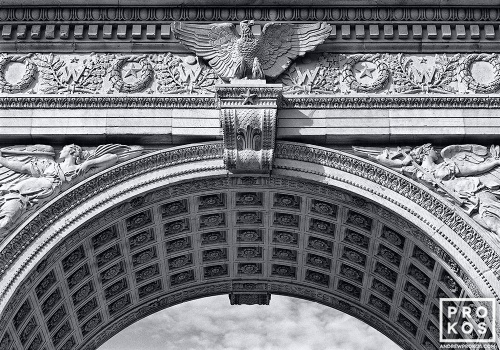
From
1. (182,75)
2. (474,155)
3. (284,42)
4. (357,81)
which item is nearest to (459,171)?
(474,155)

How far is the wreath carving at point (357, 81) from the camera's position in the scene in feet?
81.0

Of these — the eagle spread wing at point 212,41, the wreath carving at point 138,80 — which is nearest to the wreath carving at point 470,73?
the eagle spread wing at point 212,41

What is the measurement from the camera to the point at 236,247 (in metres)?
26.4

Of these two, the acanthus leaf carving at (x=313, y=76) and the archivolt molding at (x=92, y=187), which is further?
the acanthus leaf carving at (x=313, y=76)

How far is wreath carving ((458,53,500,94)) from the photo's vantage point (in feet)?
80.7

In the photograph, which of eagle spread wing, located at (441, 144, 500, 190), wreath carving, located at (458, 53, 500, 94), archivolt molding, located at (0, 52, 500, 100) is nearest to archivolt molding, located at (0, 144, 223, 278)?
archivolt molding, located at (0, 52, 500, 100)

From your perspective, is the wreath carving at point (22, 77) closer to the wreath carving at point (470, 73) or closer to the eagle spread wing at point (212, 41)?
the eagle spread wing at point (212, 41)

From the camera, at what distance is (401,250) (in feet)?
80.1

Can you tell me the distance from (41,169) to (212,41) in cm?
506

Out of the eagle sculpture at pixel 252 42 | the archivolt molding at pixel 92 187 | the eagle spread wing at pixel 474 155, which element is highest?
the eagle sculpture at pixel 252 42

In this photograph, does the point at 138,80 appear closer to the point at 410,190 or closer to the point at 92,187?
the point at 92,187

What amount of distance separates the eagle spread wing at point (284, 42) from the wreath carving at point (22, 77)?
5.36 metres

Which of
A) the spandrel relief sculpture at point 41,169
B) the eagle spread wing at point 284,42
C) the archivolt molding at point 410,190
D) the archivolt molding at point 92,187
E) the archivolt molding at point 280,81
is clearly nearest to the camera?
the archivolt molding at point 410,190

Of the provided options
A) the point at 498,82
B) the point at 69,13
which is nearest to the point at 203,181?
the point at 69,13
